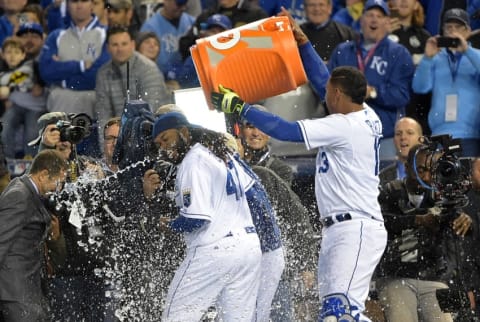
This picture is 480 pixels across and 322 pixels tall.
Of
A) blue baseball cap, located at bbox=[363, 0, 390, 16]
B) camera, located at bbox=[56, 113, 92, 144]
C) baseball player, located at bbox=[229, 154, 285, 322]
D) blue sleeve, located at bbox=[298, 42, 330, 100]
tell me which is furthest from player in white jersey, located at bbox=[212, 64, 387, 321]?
blue baseball cap, located at bbox=[363, 0, 390, 16]

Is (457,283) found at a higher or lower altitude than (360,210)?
lower

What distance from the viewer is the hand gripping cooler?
8.81 metres

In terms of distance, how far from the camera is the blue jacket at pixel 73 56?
13.0 metres

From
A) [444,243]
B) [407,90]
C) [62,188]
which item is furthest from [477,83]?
[62,188]

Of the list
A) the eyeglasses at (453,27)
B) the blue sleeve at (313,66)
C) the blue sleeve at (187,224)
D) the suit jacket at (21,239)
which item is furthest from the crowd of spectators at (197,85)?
the blue sleeve at (187,224)

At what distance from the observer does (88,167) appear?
32.7ft

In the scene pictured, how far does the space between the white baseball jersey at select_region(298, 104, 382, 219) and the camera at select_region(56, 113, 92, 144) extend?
78.5 inches

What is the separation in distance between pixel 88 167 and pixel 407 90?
3596 millimetres

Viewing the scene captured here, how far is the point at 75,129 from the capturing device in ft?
31.4

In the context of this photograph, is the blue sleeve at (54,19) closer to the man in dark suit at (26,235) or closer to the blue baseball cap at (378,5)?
the blue baseball cap at (378,5)

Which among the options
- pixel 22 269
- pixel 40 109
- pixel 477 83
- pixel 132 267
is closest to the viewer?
pixel 22 269

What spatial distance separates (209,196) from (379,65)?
4160 mm

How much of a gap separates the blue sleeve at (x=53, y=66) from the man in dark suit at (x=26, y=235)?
376 cm

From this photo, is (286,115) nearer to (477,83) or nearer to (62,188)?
(477,83)
